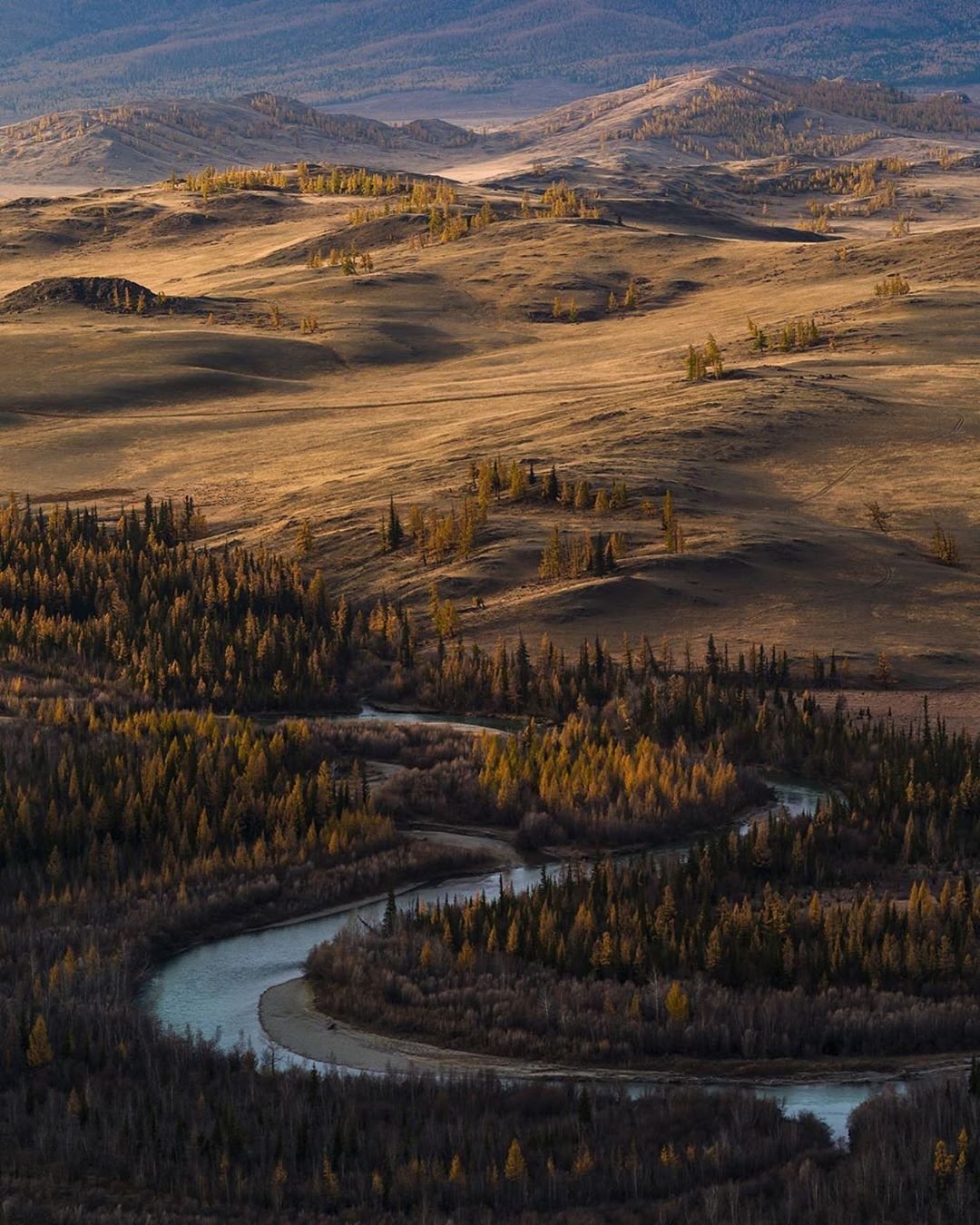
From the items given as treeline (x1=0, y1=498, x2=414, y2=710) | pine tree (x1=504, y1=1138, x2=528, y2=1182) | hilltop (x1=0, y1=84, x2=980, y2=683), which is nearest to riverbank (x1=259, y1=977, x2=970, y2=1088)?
pine tree (x1=504, y1=1138, x2=528, y2=1182)

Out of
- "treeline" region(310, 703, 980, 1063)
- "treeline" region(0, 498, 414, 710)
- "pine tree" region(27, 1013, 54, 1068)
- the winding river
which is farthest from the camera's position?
"treeline" region(0, 498, 414, 710)

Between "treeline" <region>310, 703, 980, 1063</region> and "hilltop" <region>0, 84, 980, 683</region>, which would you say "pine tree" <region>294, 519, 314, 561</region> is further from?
"treeline" <region>310, 703, 980, 1063</region>

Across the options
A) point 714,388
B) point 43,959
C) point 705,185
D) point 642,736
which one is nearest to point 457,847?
point 642,736

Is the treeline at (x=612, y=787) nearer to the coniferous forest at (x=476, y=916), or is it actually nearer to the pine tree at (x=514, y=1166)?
the coniferous forest at (x=476, y=916)

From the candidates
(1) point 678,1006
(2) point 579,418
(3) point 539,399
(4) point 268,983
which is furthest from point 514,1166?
(3) point 539,399

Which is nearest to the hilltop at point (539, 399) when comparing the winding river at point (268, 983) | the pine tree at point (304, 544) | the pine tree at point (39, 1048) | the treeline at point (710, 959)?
the pine tree at point (304, 544)

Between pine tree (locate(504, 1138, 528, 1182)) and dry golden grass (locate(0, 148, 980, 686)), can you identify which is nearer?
pine tree (locate(504, 1138, 528, 1182))

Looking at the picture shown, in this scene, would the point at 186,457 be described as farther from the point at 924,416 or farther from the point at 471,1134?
the point at 471,1134
